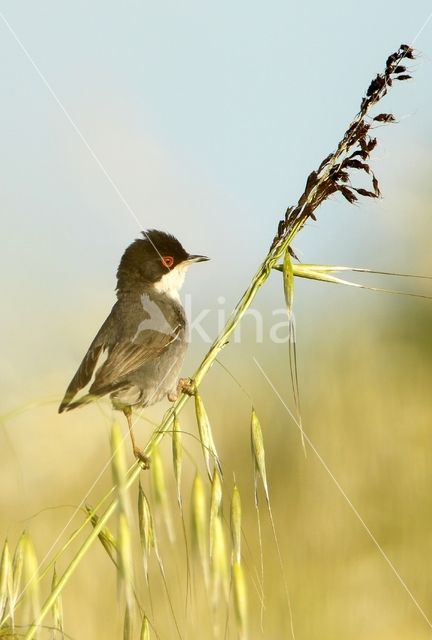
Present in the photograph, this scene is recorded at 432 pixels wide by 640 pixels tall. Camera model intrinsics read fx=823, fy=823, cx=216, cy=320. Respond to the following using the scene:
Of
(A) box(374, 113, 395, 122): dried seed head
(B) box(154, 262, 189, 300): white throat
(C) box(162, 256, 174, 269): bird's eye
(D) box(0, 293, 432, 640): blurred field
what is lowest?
(D) box(0, 293, 432, 640): blurred field

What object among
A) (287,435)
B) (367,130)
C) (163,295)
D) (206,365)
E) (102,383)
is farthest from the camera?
(163,295)

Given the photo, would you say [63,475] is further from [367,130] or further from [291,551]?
[367,130]

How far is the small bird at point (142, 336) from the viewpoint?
294cm

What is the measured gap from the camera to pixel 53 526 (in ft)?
10.9

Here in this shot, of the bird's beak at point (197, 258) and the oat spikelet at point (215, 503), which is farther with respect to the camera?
the bird's beak at point (197, 258)

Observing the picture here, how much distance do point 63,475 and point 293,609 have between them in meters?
1.08

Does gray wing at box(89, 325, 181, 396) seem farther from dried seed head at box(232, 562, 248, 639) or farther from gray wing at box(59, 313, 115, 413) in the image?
dried seed head at box(232, 562, 248, 639)

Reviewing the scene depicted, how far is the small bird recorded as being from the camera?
2.94 metres

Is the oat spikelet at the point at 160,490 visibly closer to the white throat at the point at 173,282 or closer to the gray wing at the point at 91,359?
the gray wing at the point at 91,359

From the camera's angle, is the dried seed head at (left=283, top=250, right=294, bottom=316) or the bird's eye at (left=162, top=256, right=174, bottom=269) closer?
the dried seed head at (left=283, top=250, right=294, bottom=316)

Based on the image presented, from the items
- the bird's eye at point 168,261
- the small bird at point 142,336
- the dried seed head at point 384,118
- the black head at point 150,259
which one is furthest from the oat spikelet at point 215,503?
the bird's eye at point 168,261

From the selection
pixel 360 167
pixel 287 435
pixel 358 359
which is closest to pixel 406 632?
pixel 287 435

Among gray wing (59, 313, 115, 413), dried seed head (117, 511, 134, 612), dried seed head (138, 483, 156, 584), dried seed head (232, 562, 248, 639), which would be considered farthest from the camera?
gray wing (59, 313, 115, 413)

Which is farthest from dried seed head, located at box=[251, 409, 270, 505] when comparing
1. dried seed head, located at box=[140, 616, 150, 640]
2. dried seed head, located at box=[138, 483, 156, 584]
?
dried seed head, located at box=[140, 616, 150, 640]
